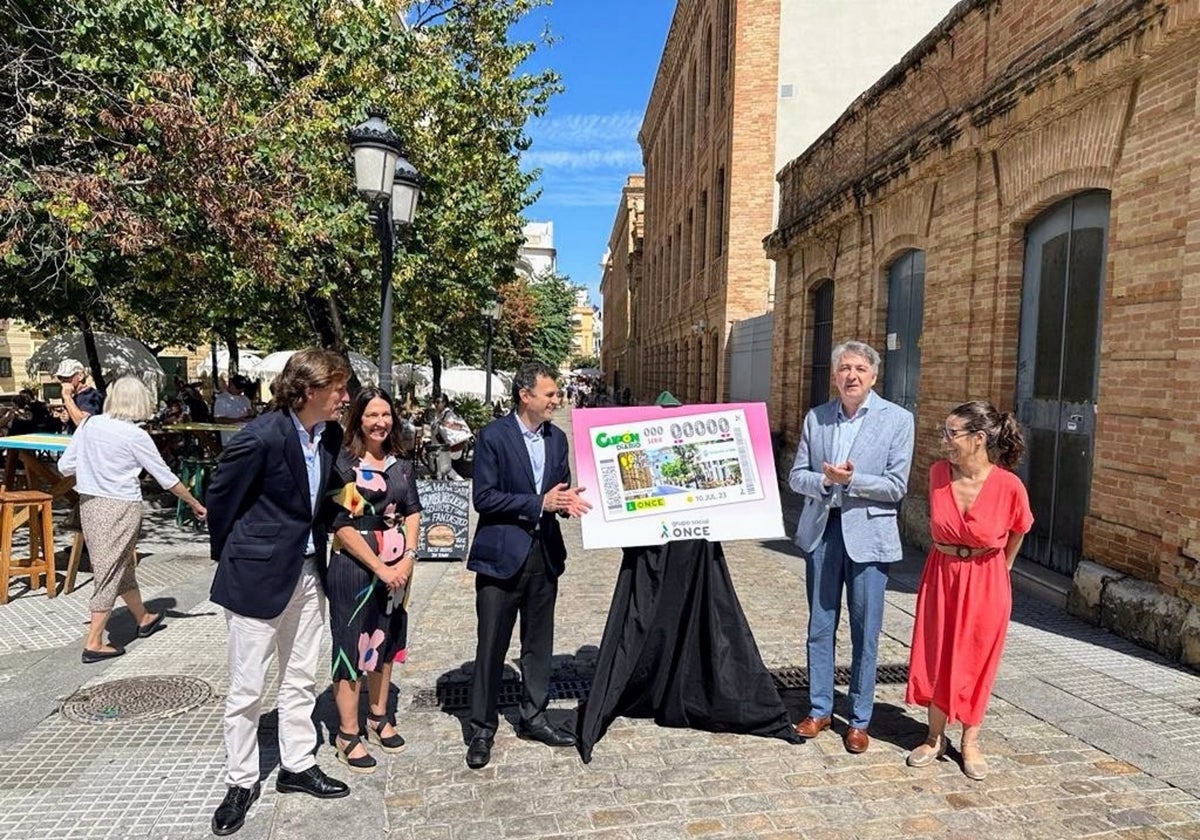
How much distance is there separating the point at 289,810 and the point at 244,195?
5580 mm

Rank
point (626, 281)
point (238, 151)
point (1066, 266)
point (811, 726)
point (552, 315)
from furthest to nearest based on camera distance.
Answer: point (626, 281) < point (552, 315) < point (1066, 266) < point (238, 151) < point (811, 726)

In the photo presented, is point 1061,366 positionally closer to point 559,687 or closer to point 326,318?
point 559,687

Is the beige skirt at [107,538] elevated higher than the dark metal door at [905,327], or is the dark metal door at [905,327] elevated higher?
the dark metal door at [905,327]

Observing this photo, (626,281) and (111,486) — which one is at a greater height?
(626,281)

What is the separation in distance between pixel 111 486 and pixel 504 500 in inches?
127

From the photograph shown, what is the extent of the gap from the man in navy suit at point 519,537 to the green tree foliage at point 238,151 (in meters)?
4.61

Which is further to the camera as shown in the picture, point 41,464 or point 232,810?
point 41,464

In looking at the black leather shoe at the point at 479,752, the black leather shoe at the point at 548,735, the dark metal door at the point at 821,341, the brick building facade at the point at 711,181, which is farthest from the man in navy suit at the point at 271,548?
the brick building facade at the point at 711,181

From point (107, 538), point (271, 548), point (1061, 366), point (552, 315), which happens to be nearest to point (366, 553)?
point (271, 548)

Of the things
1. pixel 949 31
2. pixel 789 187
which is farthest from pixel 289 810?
pixel 789 187

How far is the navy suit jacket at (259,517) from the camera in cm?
326

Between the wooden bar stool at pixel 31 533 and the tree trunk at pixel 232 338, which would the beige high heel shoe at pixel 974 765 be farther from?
the tree trunk at pixel 232 338

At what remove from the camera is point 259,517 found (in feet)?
10.9

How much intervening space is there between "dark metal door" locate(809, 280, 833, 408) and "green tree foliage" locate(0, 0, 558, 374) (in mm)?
6139
